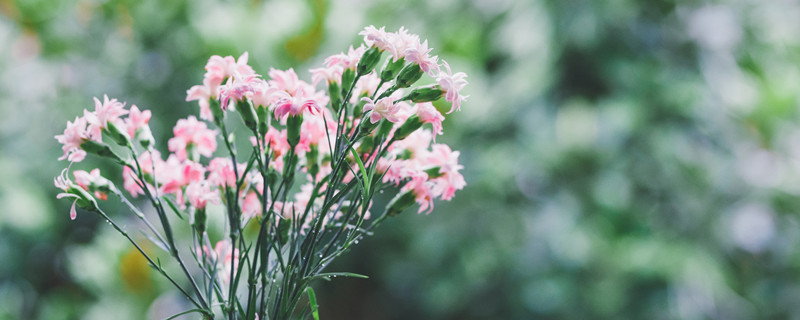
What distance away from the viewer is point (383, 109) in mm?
316

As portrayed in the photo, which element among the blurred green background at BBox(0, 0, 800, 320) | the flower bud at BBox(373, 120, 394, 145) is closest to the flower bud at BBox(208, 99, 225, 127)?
the flower bud at BBox(373, 120, 394, 145)

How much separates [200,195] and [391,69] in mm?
136

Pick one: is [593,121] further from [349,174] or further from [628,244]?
[349,174]

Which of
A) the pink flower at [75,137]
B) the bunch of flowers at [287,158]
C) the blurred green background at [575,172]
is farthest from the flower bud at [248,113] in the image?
the blurred green background at [575,172]

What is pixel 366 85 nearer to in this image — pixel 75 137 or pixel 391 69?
pixel 391 69

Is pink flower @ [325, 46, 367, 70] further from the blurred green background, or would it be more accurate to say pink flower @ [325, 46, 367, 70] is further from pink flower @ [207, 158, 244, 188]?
the blurred green background

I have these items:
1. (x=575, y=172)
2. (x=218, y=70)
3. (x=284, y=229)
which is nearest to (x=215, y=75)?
(x=218, y=70)

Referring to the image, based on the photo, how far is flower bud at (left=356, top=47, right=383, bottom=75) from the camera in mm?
346

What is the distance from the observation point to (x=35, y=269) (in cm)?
212

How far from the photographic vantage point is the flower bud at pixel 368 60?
346mm

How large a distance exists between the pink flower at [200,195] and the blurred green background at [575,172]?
1255mm

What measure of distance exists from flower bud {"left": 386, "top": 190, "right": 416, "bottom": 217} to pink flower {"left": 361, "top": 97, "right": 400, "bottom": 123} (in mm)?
83

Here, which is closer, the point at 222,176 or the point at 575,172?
the point at 222,176

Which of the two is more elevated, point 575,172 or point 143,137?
point 575,172
